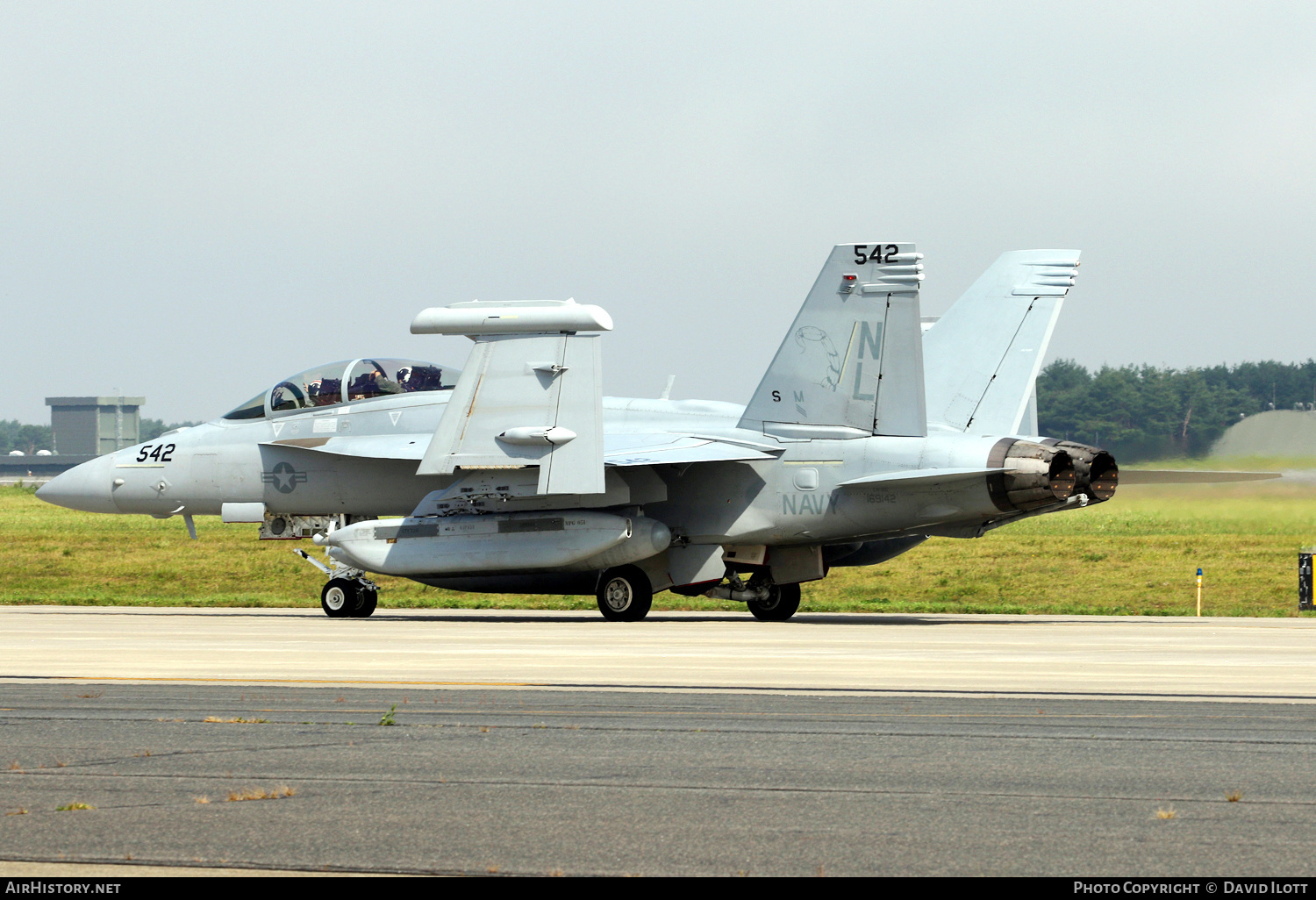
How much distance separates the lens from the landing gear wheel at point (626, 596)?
2303 cm

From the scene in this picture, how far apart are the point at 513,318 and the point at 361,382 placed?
166 inches

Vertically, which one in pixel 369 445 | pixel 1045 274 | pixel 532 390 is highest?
pixel 1045 274

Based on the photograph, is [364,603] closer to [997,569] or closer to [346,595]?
[346,595]

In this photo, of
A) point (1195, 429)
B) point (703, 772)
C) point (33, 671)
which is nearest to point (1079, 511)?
point (1195, 429)

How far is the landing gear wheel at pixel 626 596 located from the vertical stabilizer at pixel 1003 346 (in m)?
5.21

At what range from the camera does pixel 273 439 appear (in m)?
24.6

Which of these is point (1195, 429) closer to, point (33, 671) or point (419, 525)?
point (419, 525)

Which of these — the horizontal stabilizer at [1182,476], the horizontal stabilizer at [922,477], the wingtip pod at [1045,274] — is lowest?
the horizontal stabilizer at [1182,476]

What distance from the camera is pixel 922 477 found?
20.8 m

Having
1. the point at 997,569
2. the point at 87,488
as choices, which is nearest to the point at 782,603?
the point at 87,488

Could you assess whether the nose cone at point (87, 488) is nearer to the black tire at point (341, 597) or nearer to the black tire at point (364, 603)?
the black tire at point (341, 597)

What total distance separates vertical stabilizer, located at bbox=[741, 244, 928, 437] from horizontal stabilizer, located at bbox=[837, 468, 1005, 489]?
70cm

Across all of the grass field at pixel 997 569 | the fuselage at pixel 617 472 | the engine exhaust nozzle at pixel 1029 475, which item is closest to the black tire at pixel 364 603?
the fuselage at pixel 617 472

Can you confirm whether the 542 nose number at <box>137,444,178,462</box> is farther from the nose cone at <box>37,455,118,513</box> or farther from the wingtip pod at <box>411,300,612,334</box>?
the wingtip pod at <box>411,300,612,334</box>
